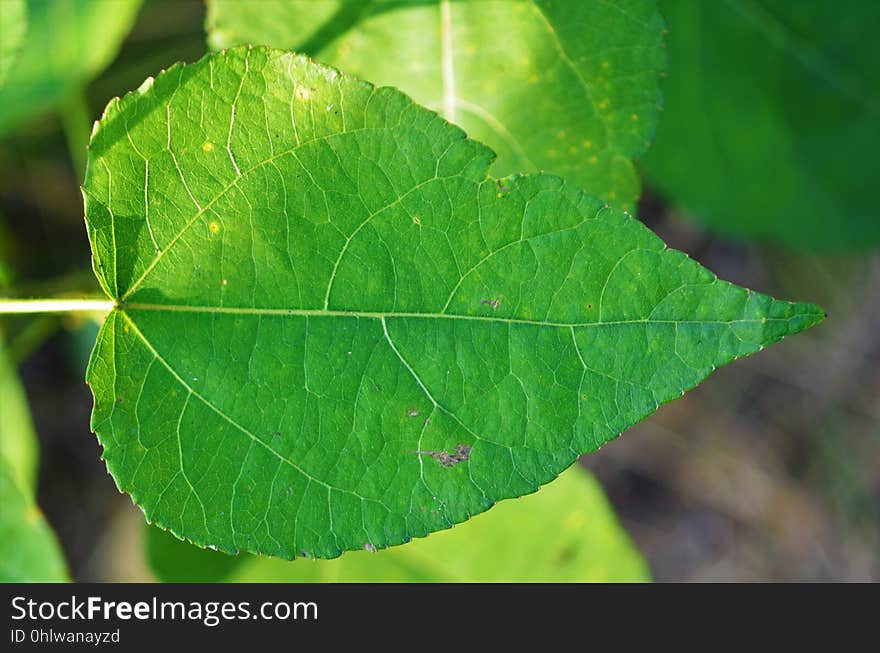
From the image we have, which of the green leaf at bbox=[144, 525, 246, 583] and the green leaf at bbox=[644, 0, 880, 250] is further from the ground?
the green leaf at bbox=[644, 0, 880, 250]

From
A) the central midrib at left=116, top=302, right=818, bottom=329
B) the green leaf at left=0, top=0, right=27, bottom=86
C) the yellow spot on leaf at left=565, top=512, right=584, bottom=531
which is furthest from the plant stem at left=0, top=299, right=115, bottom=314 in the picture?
the yellow spot on leaf at left=565, top=512, right=584, bottom=531

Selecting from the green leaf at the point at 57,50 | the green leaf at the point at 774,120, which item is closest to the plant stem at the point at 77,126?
the green leaf at the point at 57,50

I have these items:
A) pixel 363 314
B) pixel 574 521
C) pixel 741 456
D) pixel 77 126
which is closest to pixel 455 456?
pixel 363 314

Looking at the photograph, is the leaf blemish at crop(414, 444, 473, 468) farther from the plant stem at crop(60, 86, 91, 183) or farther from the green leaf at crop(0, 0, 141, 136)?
the plant stem at crop(60, 86, 91, 183)

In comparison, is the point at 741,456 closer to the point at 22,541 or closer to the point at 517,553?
the point at 517,553

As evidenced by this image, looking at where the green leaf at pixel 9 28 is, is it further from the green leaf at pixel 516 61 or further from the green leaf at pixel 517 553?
the green leaf at pixel 517 553
